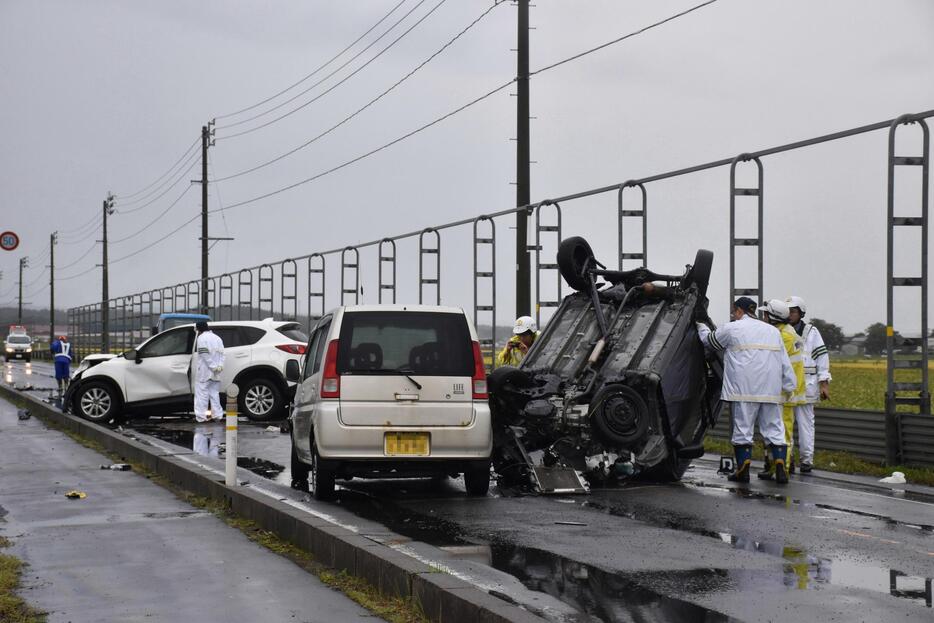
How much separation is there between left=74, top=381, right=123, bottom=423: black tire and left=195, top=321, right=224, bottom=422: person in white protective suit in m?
1.67

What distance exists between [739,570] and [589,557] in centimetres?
106

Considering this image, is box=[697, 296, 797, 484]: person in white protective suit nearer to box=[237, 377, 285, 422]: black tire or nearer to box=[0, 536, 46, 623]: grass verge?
box=[0, 536, 46, 623]: grass verge

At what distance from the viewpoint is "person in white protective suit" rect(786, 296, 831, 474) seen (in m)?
14.3

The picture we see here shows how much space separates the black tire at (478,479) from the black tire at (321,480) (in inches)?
51.0

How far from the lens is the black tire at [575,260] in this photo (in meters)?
14.7

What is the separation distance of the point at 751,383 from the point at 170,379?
13.8 metres

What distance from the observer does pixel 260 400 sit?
24.2 meters

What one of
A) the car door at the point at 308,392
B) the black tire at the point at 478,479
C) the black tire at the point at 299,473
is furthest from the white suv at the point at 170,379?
the black tire at the point at 478,479

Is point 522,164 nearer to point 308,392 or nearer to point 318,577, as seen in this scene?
point 308,392

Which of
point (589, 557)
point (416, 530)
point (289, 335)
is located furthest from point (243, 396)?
point (589, 557)

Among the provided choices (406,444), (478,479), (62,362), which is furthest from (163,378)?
(62,362)

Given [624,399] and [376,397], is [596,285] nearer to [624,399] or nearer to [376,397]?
[624,399]

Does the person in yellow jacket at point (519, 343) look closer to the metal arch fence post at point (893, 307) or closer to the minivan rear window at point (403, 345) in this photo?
the metal arch fence post at point (893, 307)

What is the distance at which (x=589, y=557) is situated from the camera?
8555 millimetres
